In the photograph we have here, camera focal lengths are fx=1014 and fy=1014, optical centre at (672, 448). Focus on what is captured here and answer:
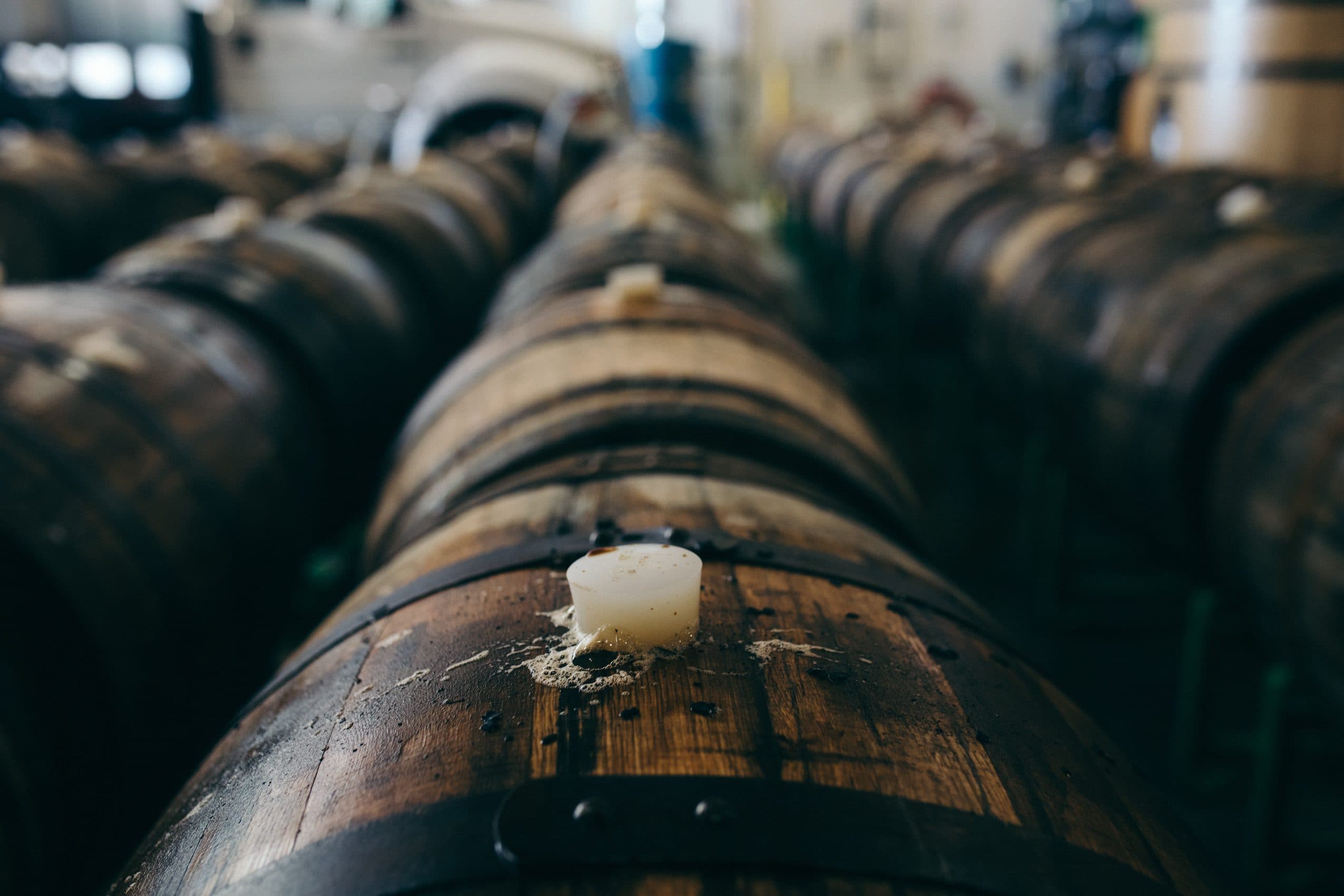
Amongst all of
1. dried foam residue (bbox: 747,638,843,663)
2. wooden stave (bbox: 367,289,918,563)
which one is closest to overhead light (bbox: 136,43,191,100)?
wooden stave (bbox: 367,289,918,563)

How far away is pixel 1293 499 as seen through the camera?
83.6 inches

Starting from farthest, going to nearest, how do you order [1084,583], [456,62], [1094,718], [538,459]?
[456,62]
[1084,583]
[538,459]
[1094,718]

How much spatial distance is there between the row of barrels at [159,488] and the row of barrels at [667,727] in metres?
0.55

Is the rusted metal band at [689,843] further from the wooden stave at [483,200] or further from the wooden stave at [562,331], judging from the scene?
the wooden stave at [483,200]

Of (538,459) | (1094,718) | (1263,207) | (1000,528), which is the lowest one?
(1000,528)

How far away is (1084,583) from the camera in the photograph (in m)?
4.16

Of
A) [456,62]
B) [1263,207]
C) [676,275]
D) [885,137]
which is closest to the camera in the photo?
[676,275]

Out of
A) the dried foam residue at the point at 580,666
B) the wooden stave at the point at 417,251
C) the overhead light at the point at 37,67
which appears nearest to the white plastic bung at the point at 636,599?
the dried foam residue at the point at 580,666

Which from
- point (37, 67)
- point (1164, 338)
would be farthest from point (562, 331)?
point (37, 67)

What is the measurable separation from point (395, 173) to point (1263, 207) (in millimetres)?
3915

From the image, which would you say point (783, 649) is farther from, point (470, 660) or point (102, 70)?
point (102, 70)

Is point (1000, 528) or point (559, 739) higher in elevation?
point (559, 739)

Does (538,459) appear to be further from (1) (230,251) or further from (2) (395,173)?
(2) (395,173)

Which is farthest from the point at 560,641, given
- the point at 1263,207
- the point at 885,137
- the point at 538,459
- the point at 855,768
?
the point at 885,137
